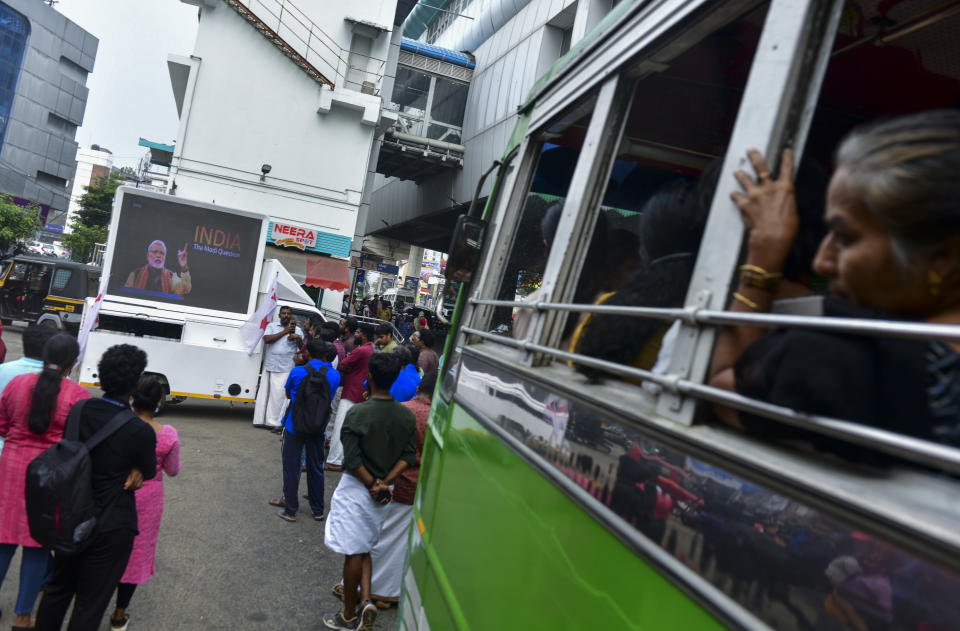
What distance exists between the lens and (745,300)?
1.21m

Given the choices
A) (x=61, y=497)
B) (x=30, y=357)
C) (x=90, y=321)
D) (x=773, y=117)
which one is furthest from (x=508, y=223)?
(x=90, y=321)

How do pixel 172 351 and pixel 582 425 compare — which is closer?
pixel 582 425

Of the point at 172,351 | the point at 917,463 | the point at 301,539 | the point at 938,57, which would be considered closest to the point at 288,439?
the point at 301,539

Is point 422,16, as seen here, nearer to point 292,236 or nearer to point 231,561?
point 292,236

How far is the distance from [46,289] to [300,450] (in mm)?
13567

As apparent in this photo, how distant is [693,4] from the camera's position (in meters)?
1.56

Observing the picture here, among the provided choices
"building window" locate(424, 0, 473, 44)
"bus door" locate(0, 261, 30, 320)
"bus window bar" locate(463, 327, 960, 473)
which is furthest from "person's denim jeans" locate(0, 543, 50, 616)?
"building window" locate(424, 0, 473, 44)

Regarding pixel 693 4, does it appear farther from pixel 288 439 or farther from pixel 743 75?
pixel 288 439

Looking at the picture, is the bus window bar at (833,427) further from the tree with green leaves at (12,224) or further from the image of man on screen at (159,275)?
the tree with green leaves at (12,224)

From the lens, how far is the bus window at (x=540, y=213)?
7.81 ft

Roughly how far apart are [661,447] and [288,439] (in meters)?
5.46

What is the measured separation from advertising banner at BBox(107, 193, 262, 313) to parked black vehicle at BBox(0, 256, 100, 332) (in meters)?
7.14

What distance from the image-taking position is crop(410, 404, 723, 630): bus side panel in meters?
1.25

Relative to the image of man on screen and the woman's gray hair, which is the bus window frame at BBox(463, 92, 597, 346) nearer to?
the woman's gray hair
